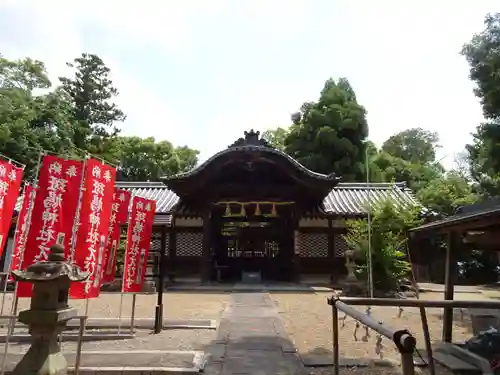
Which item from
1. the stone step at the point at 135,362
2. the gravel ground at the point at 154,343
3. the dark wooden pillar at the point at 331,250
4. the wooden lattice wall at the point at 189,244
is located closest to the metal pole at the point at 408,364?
the stone step at the point at 135,362

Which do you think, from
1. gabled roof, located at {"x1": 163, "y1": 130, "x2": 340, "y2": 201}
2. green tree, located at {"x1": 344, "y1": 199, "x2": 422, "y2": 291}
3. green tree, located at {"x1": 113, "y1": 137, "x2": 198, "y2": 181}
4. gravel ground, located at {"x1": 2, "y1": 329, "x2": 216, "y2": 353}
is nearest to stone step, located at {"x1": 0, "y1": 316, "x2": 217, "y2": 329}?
gravel ground, located at {"x1": 2, "y1": 329, "x2": 216, "y2": 353}

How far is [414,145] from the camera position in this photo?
166 feet

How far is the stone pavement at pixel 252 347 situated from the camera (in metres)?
5.39

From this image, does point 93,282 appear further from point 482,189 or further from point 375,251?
point 482,189

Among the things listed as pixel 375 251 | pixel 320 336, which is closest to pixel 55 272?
pixel 320 336

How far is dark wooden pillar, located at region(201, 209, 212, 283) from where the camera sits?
17.0 meters

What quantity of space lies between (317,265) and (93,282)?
1274 cm

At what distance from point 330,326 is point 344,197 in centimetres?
1239

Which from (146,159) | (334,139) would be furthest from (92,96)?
(334,139)

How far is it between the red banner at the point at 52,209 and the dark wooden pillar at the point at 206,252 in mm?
11425

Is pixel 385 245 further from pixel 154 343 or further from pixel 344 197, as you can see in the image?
pixel 154 343

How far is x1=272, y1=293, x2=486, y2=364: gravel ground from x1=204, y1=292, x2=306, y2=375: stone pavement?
368mm

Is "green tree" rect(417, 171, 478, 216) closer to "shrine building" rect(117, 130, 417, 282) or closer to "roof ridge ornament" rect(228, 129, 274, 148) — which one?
"shrine building" rect(117, 130, 417, 282)

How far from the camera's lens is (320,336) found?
771cm
